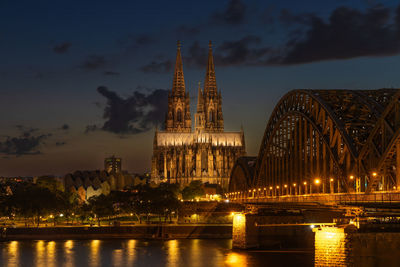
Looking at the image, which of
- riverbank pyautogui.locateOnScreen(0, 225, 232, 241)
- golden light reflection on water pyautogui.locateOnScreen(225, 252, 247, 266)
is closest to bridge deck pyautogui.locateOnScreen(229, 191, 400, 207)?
golden light reflection on water pyautogui.locateOnScreen(225, 252, 247, 266)

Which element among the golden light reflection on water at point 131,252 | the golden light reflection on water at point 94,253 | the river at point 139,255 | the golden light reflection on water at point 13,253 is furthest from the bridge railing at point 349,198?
the golden light reflection on water at point 13,253

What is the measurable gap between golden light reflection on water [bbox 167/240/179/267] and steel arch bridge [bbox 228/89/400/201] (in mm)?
17777

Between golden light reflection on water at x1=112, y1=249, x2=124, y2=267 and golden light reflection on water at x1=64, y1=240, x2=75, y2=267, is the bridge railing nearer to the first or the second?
golden light reflection on water at x1=112, y1=249, x2=124, y2=267

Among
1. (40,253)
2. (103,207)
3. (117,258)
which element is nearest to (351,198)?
(117,258)

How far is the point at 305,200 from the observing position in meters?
81.6

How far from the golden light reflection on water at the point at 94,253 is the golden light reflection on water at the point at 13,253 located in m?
10.8

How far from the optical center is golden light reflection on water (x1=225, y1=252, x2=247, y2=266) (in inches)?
3915

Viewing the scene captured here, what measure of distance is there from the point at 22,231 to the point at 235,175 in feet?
156

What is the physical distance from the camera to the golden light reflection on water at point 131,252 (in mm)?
105925

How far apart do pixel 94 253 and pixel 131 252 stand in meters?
6.05

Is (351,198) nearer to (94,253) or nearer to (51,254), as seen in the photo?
(94,253)

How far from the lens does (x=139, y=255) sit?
373 ft

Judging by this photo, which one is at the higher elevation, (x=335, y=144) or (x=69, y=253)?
(x=335, y=144)

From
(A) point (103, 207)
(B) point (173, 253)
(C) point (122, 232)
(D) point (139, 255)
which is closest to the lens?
(D) point (139, 255)
